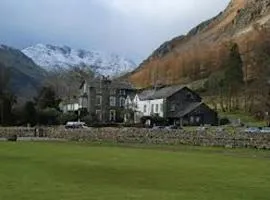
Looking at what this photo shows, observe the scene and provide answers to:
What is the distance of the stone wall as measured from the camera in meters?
60.9

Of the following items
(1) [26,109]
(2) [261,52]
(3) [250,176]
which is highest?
(2) [261,52]

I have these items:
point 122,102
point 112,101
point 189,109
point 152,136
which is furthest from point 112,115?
point 152,136

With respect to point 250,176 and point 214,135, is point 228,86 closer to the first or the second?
point 214,135

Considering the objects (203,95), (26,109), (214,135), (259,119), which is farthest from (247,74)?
(214,135)

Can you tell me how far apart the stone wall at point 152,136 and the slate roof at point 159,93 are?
42.1m

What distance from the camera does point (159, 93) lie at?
125 metres

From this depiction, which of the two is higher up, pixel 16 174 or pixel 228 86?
pixel 228 86

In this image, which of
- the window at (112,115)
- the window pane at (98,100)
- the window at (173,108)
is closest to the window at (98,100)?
the window pane at (98,100)

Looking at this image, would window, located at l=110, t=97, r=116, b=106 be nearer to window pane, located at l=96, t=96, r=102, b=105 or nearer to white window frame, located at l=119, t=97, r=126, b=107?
white window frame, located at l=119, t=97, r=126, b=107

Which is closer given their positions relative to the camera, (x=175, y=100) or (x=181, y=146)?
(x=181, y=146)

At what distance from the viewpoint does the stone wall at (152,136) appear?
60.9 metres

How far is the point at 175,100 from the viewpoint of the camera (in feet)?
387

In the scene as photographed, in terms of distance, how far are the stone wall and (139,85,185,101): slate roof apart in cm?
4208

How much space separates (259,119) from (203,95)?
2212 inches
